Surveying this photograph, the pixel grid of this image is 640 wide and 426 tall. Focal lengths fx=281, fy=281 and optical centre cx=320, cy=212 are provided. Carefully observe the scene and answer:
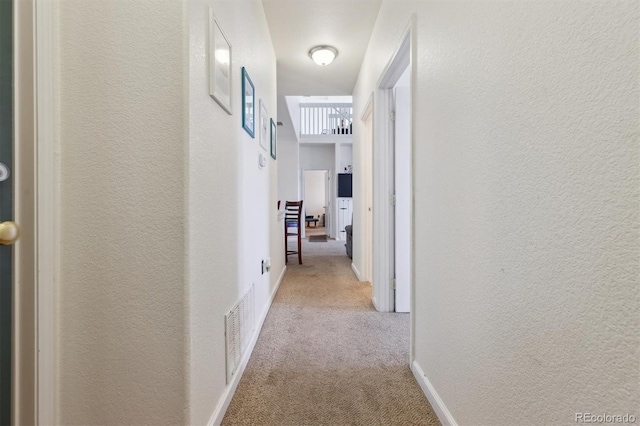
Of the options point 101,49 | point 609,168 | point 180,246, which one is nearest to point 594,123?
point 609,168

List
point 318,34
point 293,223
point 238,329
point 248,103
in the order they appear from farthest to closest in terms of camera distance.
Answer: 1. point 293,223
2. point 318,34
3. point 248,103
4. point 238,329

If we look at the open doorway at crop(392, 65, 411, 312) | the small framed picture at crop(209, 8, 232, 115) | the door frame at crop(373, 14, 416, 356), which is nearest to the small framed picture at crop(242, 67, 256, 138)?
the small framed picture at crop(209, 8, 232, 115)

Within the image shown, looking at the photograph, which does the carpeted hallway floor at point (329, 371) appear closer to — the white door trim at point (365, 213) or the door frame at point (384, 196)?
the door frame at point (384, 196)

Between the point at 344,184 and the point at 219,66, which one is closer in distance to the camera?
the point at 219,66

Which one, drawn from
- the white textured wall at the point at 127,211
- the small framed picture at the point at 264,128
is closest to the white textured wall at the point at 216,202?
the white textured wall at the point at 127,211

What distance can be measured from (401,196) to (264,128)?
1308mm

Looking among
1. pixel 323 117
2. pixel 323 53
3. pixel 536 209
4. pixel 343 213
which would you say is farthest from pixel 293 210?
pixel 536 209

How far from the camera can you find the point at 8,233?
31.6 inches

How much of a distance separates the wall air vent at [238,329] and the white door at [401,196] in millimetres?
1316

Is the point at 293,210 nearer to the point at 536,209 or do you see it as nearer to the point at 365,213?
the point at 365,213

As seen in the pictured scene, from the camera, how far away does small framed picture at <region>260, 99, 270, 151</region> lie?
2209mm

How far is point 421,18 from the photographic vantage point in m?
1.43

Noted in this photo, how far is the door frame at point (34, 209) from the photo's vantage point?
843 mm

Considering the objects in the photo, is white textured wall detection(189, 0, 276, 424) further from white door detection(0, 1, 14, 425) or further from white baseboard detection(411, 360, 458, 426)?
white baseboard detection(411, 360, 458, 426)
